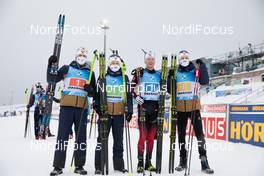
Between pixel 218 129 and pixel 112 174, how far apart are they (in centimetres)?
576

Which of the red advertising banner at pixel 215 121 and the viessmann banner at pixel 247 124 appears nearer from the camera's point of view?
the viessmann banner at pixel 247 124

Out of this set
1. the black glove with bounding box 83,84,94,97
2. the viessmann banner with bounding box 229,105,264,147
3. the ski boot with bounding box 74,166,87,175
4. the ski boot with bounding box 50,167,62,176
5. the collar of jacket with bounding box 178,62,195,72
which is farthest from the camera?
the viessmann banner with bounding box 229,105,264,147

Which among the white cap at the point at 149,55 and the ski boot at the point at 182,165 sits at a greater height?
the white cap at the point at 149,55

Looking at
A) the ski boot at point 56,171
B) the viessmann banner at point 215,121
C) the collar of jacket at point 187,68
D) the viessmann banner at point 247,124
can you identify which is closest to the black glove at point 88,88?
the ski boot at point 56,171

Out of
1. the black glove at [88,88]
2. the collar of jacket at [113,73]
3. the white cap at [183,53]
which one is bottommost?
the black glove at [88,88]

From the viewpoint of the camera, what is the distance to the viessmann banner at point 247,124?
750cm

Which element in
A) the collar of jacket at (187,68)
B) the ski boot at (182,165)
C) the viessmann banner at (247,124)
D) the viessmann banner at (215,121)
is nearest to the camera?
the ski boot at (182,165)

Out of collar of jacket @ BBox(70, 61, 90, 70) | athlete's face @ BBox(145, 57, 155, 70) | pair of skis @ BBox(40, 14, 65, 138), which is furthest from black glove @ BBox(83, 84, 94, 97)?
athlete's face @ BBox(145, 57, 155, 70)

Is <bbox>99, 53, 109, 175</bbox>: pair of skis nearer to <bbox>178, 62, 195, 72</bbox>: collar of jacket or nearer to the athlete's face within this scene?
the athlete's face

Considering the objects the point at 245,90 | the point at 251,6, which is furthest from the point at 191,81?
the point at 245,90

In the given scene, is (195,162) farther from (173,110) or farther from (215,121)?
(215,121)

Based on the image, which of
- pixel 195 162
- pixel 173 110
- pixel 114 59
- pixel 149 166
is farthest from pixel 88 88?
pixel 195 162

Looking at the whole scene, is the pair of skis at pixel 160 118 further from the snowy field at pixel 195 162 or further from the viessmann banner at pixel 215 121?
the viessmann banner at pixel 215 121

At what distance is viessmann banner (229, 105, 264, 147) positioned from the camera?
24.6 feet
